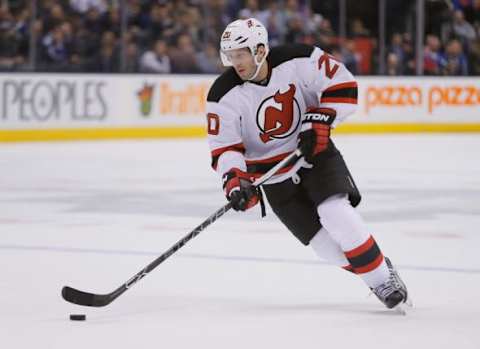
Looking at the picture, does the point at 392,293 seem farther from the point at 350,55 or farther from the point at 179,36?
the point at 350,55

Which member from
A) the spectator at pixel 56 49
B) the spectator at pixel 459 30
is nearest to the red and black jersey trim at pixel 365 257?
the spectator at pixel 56 49

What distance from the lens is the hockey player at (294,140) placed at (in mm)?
3576

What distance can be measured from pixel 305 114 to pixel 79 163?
588cm

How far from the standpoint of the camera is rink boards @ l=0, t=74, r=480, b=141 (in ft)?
37.4

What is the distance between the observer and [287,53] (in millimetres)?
3768

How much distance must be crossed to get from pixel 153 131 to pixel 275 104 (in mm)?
8938

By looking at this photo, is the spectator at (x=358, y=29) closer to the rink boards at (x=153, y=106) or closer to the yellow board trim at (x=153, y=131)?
the rink boards at (x=153, y=106)

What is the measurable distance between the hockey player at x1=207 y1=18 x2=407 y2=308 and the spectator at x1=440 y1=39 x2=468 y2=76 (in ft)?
36.0

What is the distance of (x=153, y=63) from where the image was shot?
1256 cm

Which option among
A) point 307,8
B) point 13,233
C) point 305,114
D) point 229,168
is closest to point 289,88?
point 305,114

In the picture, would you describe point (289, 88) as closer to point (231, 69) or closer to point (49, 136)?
point (231, 69)

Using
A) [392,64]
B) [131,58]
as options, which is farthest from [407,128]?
[131,58]

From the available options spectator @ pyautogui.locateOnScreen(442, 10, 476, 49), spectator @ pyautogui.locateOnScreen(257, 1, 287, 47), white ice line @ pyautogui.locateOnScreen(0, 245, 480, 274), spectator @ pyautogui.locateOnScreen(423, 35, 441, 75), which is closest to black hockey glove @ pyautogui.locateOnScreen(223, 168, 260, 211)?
white ice line @ pyautogui.locateOnScreen(0, 245, 480, 274)

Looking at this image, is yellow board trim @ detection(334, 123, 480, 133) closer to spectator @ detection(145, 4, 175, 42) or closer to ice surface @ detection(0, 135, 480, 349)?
spectator @ detection(145, 4, 175, 42)
